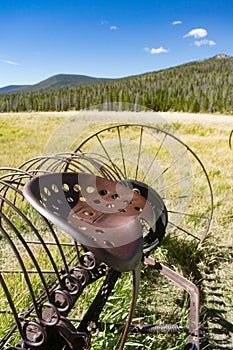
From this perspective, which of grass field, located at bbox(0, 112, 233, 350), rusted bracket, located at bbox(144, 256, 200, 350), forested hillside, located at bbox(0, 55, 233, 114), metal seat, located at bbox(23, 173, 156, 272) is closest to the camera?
metal seat, located at bbox(23, 173, 156, 272)

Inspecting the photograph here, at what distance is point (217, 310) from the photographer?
6.58 feet

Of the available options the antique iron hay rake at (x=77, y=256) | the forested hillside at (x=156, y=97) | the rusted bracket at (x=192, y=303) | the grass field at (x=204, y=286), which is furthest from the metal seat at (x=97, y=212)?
the forested hillside at (x=156, y=97)

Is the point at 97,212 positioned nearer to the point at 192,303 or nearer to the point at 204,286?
the point at 192,303

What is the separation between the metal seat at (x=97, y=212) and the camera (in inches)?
37.8

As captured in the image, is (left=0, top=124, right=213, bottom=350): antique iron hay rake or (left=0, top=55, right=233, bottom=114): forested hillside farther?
(left=0, top=55, right=233, bottom=114): forested hillside

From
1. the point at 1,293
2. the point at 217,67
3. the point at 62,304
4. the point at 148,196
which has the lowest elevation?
the point at 1,293

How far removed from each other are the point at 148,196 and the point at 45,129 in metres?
8.21

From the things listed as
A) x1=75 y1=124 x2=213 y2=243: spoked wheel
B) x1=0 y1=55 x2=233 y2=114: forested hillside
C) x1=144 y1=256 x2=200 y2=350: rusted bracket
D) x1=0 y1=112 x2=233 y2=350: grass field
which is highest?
x1=0 y1=55 x2=233 y2=114: forested hillside

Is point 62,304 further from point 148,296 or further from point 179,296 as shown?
point 179,296

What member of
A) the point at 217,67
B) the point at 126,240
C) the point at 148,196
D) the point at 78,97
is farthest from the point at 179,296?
the point at 217,67

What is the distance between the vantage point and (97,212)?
56.2 inches

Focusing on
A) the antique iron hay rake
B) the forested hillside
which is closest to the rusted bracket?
the antique iron hay rake

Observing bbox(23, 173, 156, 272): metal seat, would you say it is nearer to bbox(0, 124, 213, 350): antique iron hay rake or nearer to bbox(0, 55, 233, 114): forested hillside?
bbox(0, 124, 213, 350): antique iron hay rake

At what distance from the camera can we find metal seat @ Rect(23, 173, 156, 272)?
96 centimetres
